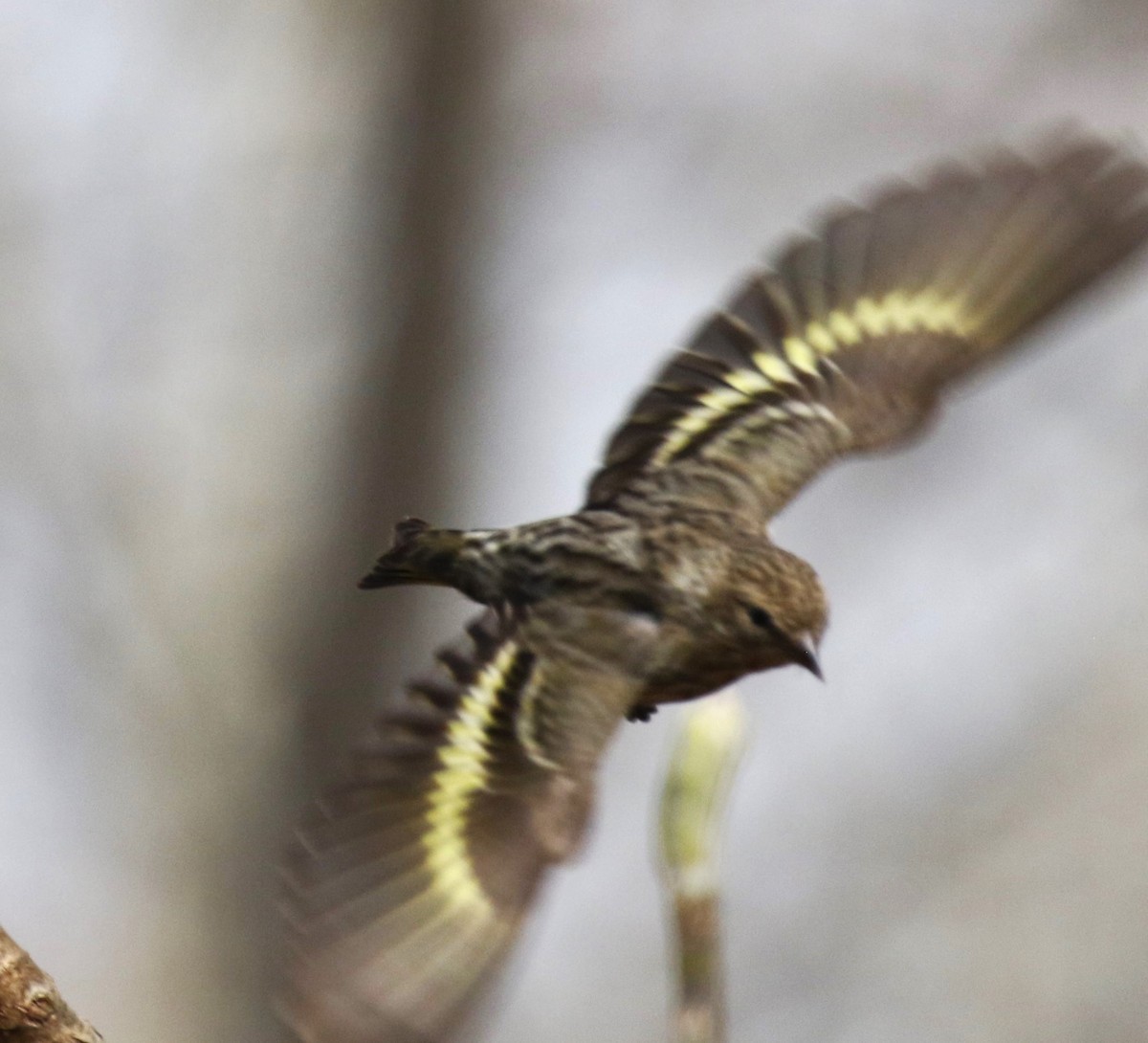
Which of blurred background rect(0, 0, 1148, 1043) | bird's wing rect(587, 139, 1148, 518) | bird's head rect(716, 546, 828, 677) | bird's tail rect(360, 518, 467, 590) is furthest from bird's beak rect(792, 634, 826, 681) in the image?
blurred background rect(0, 0, 1148, 1043)

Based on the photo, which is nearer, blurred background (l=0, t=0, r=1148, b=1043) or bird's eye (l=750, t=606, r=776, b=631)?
bird's eye (l=750, t=606, r=776, b=631)

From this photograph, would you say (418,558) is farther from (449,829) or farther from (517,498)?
(517,498)

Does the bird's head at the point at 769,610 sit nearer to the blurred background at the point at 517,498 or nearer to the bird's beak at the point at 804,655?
the bird's beak at the point at 804,655

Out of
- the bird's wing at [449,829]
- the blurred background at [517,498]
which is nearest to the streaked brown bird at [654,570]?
the bird's wing at [449,829]

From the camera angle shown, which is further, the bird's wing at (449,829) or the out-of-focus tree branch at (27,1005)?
the bird's wing at (449,829)

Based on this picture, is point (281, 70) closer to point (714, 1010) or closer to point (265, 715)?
point (265, 715)

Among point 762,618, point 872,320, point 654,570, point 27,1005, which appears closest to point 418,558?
point 654,570

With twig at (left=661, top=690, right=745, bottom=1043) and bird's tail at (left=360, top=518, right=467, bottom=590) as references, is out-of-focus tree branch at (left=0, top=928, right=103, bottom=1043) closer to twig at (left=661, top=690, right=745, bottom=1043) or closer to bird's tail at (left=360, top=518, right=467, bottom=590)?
twig at (left=661, top=690, right=745, bottom=1043)
